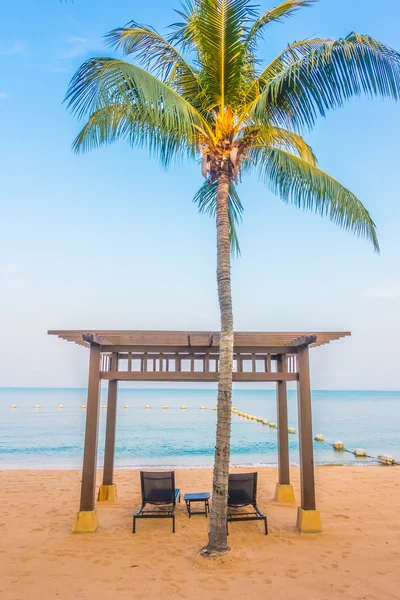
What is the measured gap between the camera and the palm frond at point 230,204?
7.62 m

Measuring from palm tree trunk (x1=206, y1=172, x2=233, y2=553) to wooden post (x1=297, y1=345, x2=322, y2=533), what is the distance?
1460 mm

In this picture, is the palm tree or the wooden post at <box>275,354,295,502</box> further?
the wooden post at <box>275,354,295,502</box>

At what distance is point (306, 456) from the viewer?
5.83 meters

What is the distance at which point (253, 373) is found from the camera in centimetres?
629

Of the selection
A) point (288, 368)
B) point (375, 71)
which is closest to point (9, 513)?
point (288, 368)

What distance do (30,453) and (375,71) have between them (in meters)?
22.1

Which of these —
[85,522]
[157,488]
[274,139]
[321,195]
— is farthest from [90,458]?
[274,139]

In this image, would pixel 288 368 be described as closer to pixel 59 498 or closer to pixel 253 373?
pixel 253 373

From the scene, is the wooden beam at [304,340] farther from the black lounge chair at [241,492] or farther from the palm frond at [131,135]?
the palm frond at [131,135]

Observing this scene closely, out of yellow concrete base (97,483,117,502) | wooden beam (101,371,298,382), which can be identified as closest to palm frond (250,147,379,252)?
wooden beam (101,371,298,382)

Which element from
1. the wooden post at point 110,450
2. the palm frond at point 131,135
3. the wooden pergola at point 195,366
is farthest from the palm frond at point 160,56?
the wooden post at point 110,450

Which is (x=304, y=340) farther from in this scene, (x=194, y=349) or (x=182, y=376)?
(x=182, y=376)

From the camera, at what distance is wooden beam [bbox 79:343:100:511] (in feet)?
18.9

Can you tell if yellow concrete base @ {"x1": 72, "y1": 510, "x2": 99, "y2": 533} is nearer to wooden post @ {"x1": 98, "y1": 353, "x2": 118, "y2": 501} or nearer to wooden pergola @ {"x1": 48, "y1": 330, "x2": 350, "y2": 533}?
wooden pergola @ {"x1": 48, "y1": 330, "x2": 350, "y2": 533}
